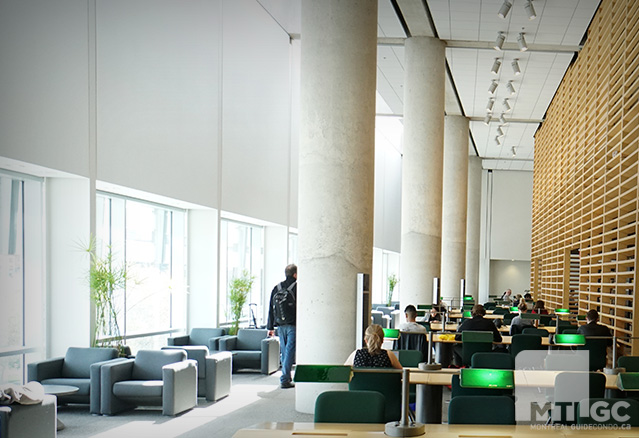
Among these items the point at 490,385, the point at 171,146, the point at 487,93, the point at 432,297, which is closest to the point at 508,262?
the point at 487,93

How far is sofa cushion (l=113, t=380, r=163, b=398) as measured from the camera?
7.05m

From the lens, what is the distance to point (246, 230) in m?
14.1

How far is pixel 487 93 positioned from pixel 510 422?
15240 millimetres

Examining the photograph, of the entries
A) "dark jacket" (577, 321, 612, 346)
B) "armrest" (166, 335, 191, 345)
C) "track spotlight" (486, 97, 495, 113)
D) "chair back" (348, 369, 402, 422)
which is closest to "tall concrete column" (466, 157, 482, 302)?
"track spotlight" (486, 97, 495, 113)

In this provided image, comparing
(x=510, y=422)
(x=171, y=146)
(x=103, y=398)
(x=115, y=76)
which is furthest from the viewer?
(x=171, y=146)

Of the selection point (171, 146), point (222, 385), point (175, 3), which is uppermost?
→ point (175, 3)

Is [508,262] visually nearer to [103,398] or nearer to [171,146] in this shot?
[171,146]

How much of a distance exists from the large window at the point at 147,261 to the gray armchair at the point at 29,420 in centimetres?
336

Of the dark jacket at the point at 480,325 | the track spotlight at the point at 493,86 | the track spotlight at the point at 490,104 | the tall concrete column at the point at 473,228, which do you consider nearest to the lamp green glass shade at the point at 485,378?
the dark jacket at the point at 480,325

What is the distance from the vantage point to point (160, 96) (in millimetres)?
9148

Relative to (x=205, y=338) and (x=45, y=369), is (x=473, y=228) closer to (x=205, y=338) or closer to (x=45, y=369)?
(x=205, y=338)

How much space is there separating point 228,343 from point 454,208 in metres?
11.3

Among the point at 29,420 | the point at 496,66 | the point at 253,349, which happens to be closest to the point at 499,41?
the point at 496,66

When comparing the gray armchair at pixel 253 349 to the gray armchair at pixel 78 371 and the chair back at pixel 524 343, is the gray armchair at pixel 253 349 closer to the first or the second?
the gray armchair at pixel 78 371
